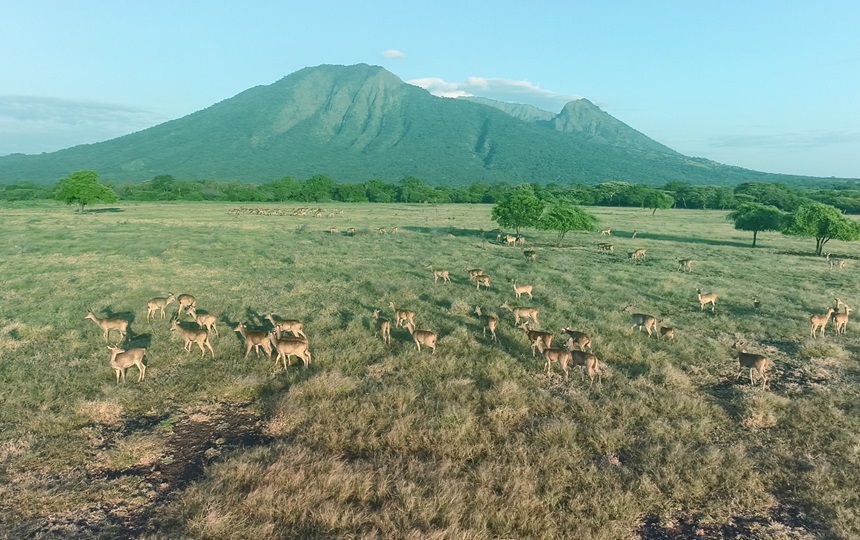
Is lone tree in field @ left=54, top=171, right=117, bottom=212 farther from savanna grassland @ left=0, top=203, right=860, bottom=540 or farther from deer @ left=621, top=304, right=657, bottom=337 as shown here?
deer @ left=621, top=304, right=657, bottom=337

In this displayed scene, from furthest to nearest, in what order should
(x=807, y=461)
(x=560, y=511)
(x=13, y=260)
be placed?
(x=13, y=260) < (x=807, y=461) < (x=560, y=511)

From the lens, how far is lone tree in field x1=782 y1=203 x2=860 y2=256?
37.1 m

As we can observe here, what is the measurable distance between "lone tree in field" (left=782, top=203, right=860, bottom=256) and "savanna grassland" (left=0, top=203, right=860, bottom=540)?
69.7ft

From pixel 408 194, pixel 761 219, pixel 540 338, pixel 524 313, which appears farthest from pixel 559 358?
pixel 408 194

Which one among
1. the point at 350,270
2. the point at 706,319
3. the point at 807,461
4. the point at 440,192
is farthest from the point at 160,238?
the point at 440,192

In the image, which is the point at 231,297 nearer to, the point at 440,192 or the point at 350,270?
the point at 350,270

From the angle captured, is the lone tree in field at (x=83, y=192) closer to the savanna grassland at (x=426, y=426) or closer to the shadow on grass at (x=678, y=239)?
the savanna grassland at (x=426, y=426)

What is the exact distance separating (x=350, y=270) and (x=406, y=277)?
348 cm

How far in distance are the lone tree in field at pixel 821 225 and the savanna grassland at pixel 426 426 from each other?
2125 centimetres

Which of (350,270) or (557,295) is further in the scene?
(350,270)

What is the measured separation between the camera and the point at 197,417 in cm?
1010

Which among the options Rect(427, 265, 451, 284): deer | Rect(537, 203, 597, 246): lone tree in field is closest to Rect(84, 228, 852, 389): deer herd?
Rect(427, 265, 451, 284): deer

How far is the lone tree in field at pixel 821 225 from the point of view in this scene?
3709 cm

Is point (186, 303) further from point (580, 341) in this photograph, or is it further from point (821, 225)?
point (821, 225)
